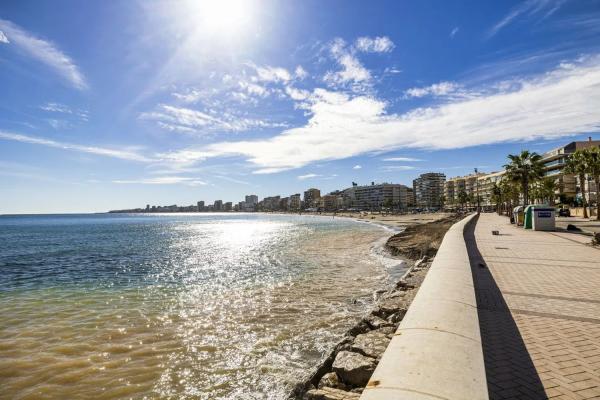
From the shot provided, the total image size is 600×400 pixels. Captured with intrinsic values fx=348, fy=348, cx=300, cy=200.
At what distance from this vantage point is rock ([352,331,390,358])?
17.4ft

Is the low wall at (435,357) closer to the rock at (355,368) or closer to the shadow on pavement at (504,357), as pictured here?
the shadow on pavement at (504,357)

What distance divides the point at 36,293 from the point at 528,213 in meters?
31.6

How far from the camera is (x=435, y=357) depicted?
313 centimetres

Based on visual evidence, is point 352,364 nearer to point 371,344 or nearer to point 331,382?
point 331,382

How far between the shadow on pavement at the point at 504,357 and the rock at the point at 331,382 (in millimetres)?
1781

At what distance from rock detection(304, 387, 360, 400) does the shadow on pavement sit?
1.51 metres

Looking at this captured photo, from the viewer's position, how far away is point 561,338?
513 centimetres

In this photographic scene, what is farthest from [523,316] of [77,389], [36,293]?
[36,293]

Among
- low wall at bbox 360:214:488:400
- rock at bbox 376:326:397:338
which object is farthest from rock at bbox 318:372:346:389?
rock at bbox 376:326:397:338

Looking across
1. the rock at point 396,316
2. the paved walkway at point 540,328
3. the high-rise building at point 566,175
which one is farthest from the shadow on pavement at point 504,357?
the high-rise building at point 566,175

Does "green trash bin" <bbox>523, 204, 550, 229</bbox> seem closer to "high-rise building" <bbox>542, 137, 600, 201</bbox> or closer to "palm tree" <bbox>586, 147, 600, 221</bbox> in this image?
"palm tree" <bbox>586, 147, 600, 221</bbox>

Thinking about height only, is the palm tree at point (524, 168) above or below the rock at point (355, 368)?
above

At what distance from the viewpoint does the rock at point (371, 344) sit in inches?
209

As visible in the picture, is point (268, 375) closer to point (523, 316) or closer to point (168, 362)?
point (168, 362)
